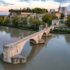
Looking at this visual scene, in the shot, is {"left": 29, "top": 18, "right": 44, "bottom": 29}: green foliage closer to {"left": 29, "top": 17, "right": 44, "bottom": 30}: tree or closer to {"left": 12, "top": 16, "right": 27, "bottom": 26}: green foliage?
{"left": 29, "top": 17, "right": 44, "bottom": 30}: tree

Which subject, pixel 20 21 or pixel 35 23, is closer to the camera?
pixel 35 23

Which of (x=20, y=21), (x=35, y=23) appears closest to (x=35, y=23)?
(x=35, y=23)

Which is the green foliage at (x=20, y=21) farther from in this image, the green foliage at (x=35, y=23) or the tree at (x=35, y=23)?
the green foliage at (x=35, y=23)

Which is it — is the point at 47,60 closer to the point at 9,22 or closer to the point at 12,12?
the point at 9,22

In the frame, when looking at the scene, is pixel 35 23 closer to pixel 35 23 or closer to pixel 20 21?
pixel 35 23

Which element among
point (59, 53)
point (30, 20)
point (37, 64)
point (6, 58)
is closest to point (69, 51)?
point (59, 53)

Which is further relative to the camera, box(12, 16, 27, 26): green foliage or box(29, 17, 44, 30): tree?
box(12, 16, 27, 26): green foliage

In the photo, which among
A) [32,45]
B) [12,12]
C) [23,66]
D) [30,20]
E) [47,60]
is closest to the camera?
[23,66]

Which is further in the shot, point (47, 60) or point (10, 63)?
point (47, 60)

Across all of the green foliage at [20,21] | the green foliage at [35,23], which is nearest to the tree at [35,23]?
the green foliage at [35,23]

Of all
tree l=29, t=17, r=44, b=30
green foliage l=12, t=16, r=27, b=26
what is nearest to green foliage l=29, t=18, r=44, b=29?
tree l=29, t=17, r=44, b=30

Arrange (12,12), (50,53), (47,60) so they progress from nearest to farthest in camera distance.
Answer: (47,60) < (50,53) < (12,12)
